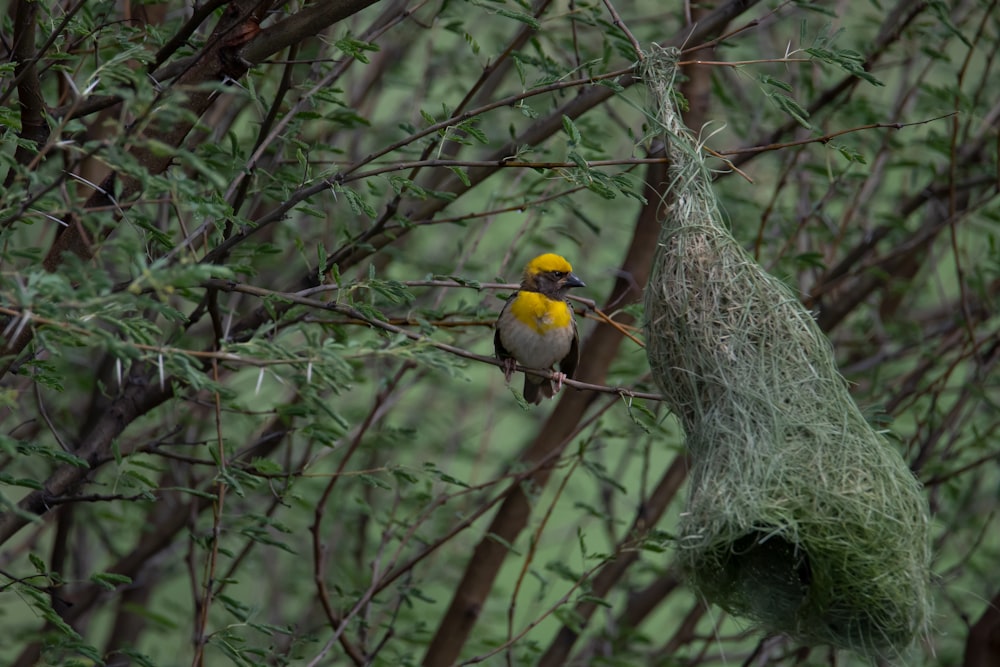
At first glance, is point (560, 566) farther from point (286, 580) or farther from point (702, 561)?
point (286, 580)

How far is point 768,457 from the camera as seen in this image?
8.04 feet

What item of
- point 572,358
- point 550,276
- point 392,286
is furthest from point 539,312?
point 392,286

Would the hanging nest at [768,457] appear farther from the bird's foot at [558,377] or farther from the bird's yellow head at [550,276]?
the bird's yellow head at [550,276]

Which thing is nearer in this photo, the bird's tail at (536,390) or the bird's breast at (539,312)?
the bird's breast at (539,312)

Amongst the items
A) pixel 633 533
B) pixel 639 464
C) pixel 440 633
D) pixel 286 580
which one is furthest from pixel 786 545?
pixel 639 464

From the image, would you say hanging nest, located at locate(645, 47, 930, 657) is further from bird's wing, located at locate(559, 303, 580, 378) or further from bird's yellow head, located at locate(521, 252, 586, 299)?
bird's wing, located at locate(559, 303, 580, 378)

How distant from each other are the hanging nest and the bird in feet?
3.10

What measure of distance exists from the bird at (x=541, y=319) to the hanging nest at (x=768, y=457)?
3.10 feet

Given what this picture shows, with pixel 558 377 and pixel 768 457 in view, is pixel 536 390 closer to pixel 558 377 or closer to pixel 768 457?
pixel 558 377

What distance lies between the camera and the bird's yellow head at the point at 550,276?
3594 millimetres

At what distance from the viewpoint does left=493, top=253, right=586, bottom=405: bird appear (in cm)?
360

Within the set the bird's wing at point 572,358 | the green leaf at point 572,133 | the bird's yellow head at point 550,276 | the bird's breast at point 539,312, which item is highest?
the green leaf at point 572,133

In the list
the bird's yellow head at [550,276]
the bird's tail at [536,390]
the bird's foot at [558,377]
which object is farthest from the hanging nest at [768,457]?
the bird's tail at [536,390]

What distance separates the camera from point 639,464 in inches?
332
